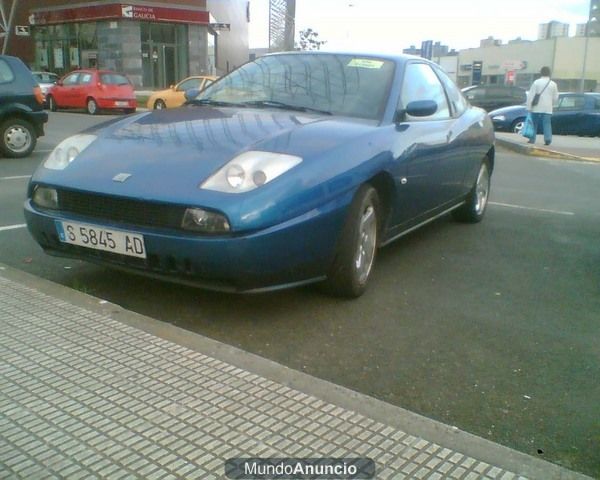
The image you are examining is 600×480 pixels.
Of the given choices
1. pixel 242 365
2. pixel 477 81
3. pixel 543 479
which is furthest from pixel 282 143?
pixel 477 81

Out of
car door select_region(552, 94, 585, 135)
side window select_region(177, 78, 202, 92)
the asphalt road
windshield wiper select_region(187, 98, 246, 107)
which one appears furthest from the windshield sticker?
side window select_region(177, 78, 202, 92)

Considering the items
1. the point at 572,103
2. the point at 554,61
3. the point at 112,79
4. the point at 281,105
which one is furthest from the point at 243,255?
the point at 554,61

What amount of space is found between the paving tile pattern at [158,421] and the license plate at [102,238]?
1.62ft

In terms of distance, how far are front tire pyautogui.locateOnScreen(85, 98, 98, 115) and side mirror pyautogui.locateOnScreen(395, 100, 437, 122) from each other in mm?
20051

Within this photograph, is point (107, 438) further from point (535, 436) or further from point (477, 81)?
point (477, 81)

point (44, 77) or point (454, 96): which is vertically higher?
point (454, 96)

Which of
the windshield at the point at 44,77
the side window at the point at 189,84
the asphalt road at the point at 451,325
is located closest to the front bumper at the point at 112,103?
the side window at the point at 189,84

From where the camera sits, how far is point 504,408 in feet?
8.96

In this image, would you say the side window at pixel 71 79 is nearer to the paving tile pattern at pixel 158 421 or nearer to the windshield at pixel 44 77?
the windshield at pixel 44 77

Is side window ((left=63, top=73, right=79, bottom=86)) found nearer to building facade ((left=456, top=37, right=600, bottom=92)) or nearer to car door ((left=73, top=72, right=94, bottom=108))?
car door ((left=73, top=72, right=94, bottom=108))

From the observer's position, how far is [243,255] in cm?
317

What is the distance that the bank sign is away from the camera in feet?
108

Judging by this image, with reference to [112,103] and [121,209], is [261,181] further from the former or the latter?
[112,103]

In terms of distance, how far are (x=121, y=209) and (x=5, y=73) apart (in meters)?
7.84
